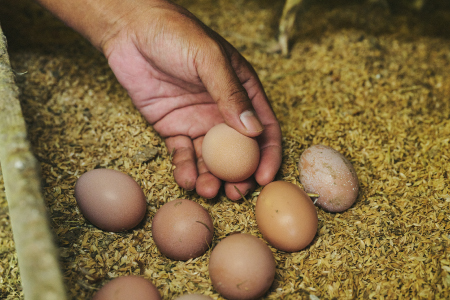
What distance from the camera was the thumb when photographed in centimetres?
187

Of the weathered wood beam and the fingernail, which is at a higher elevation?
the weathered wood beam

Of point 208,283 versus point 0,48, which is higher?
point 0,48

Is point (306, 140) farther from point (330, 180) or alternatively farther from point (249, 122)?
point (249, 122)

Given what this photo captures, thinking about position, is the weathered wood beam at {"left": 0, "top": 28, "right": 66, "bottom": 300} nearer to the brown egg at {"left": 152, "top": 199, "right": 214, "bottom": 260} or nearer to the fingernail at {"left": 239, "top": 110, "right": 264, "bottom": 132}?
the brown egg at {"left": 152, "top": 199, "right": 214, "bottom": 260}

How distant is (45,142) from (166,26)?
114cm

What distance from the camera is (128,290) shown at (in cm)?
148

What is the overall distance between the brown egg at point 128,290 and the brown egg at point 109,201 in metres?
0.35

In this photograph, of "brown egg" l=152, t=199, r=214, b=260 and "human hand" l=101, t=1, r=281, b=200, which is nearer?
"brown egg" l=152, t=199, r=214, b=260

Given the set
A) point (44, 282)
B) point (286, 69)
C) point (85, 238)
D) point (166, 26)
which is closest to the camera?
point (44, 282)

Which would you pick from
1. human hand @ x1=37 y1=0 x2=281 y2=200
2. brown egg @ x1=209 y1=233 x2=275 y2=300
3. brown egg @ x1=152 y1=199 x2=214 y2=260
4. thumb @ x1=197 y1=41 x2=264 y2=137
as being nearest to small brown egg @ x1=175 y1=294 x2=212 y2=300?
brown egg @ x1=209 y1=233 x2=275 y2=300

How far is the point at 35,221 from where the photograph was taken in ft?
4.02

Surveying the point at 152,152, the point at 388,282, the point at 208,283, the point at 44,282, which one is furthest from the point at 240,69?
the point at 44,282

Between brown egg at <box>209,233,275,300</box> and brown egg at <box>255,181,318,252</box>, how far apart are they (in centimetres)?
16

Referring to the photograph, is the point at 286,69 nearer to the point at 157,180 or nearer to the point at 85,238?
the point at 157,180
